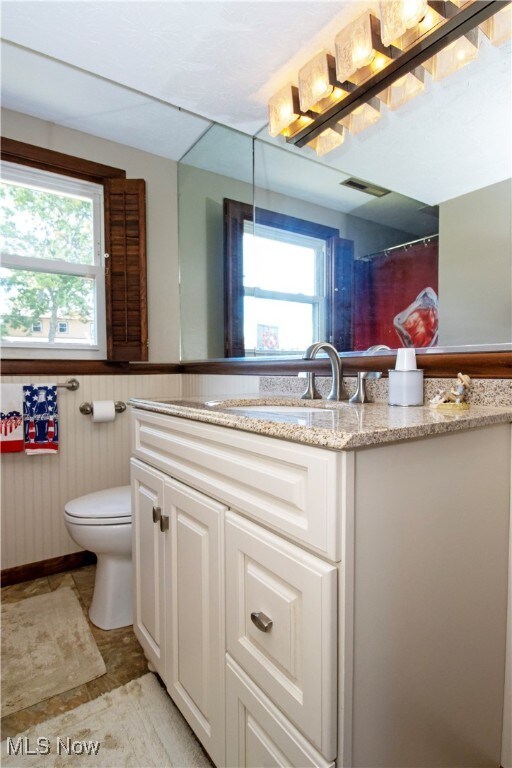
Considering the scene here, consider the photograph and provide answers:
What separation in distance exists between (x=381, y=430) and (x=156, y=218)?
2.09 metres

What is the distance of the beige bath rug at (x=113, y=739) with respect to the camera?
101 centimetres

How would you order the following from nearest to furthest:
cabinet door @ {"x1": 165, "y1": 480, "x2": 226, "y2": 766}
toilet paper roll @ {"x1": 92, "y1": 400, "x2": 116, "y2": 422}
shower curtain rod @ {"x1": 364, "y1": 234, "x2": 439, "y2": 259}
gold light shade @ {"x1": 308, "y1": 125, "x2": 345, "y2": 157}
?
cabinet door @ {"x1": 165, "y1": 480, "x2": 226, "y2": 766} → shower curtain rod @ {"x1": 364, "y1": 234, "x2": 439, "y2": 259} → gold light shade @ {"x1": 308, "y1": 125, "x2": 345, "y2": 157} → toilet paper roll @ {"x1": 92, "y1": 400, "x2": 116, "y2": 422}

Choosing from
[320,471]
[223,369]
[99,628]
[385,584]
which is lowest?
→ [99,628]

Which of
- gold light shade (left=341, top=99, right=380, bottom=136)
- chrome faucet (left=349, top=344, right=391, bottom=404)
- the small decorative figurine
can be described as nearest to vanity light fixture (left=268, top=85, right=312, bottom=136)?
gold light shade (left=341, top=99, right=380, bottom=136)

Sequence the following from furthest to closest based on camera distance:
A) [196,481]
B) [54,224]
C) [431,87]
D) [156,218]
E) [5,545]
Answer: [156,218], [54,224], [5,545], [431,87], [196,481]

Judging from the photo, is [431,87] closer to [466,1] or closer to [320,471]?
[466,1]

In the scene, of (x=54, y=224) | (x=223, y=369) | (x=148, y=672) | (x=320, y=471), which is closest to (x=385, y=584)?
(x=320, y=471)

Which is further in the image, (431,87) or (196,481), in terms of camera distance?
(431,87)

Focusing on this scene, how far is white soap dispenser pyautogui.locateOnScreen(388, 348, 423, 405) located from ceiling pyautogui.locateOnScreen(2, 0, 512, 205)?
447mm

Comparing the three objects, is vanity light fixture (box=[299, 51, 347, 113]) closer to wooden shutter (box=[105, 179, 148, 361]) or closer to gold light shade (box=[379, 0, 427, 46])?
gold light shade (box=[379, 0, 427, 46])

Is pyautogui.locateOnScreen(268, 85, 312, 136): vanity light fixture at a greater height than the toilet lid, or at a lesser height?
greater

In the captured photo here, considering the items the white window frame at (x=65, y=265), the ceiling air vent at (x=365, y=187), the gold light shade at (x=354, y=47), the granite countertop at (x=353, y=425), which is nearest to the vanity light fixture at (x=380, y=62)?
the gold light shade at (x=354, y=47)

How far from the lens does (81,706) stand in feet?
3.84

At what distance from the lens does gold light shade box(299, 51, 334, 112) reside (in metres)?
1.32
